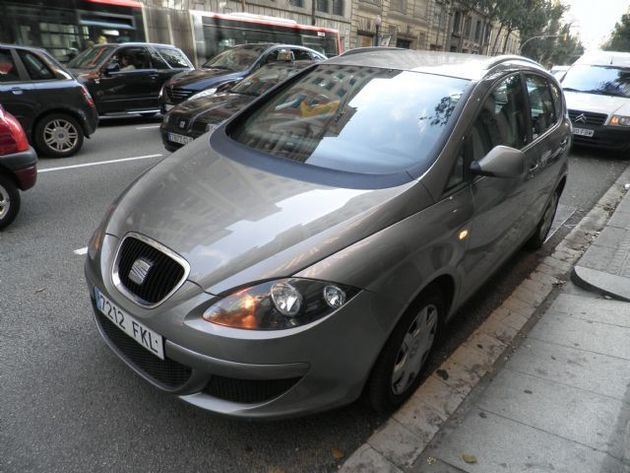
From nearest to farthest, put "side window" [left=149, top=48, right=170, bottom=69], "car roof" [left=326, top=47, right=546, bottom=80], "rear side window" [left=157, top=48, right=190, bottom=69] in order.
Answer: "car roof" [left=326, top=47, right=546, bottom=80] → "side window" [left=149, top=48, right=170, bottom=69] → "rear side window" [left=157, top=48, right=190, bottom=69]

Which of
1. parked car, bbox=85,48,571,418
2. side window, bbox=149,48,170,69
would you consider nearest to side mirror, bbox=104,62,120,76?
side window, bbox=149,48,170,69

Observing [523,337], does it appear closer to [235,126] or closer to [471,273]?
[471,273]

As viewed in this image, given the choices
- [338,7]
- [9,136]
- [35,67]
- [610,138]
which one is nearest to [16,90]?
[35,67]

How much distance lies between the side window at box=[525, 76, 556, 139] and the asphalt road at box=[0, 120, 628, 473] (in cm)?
131

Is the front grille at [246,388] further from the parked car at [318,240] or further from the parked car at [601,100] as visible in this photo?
the parked car at [601,100]

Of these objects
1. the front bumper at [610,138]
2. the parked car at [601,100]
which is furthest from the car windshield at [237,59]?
the front bumper at [610,138]

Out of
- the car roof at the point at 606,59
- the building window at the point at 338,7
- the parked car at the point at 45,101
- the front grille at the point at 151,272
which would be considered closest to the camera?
the front grille at the point at 151,272

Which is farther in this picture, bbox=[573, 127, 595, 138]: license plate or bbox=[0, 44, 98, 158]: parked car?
bbox=[573, 127, 595, 138]: license plate

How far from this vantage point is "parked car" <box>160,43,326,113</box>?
9062mm

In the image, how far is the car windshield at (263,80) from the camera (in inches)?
271

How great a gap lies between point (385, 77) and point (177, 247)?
1.78 metres

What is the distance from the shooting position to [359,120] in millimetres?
2748

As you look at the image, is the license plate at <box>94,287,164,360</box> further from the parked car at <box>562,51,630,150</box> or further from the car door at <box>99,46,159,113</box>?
the parked car at <box>562,51,630,150</box>

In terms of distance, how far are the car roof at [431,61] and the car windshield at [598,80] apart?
7.05 meters
